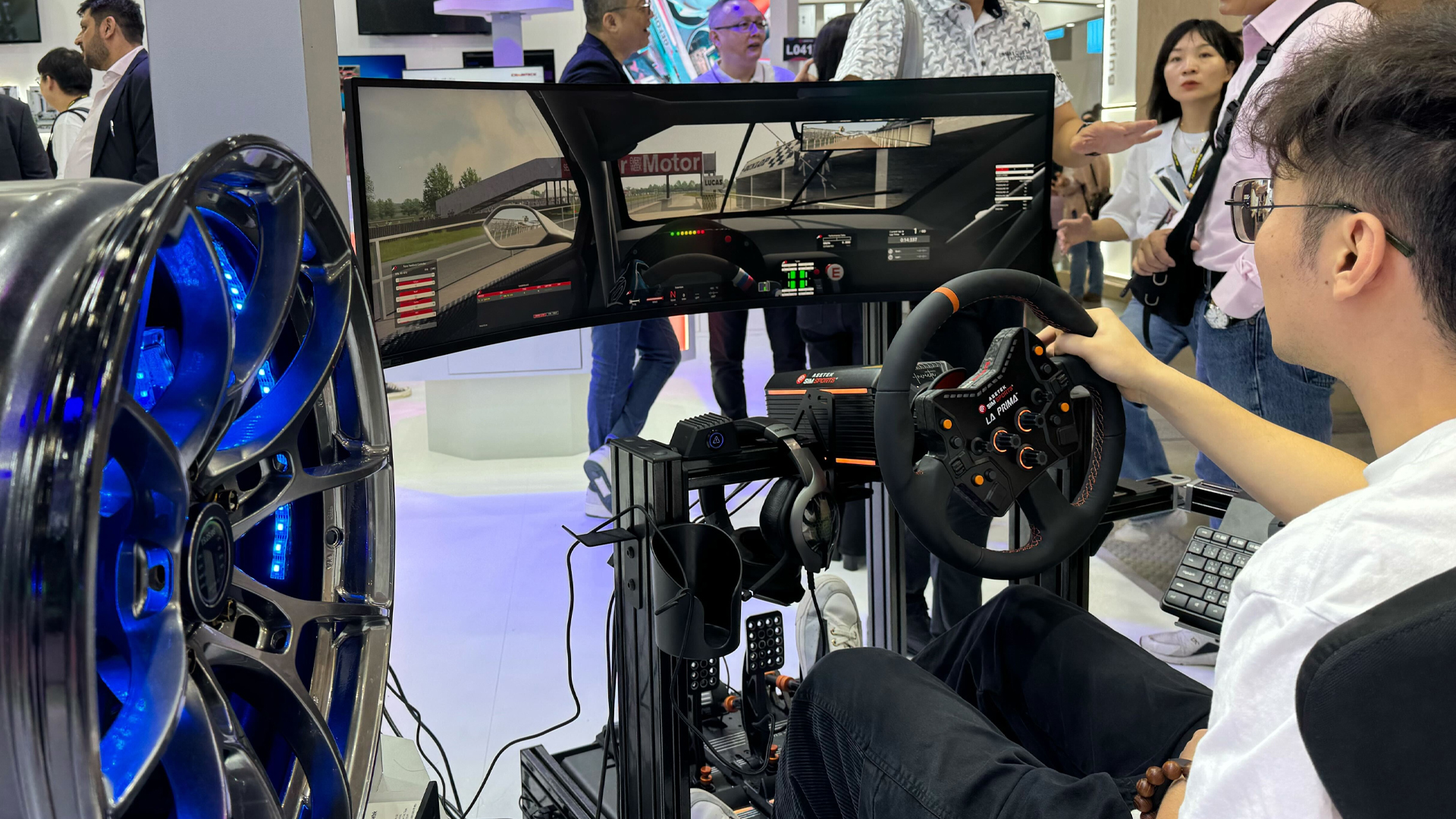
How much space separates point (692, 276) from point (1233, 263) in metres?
1.14

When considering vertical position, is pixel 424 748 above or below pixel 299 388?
below

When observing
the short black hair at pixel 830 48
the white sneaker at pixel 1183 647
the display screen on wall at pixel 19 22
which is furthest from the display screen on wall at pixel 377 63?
the white sneaker at pixel 1183 647

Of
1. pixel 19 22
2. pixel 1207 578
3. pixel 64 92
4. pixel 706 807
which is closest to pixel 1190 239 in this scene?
pixel 1207 578

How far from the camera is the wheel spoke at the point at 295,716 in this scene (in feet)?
3.15

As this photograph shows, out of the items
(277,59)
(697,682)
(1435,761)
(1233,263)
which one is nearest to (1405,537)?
(1435,761)

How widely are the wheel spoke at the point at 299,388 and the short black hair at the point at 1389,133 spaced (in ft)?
2.88

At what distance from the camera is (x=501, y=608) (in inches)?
117

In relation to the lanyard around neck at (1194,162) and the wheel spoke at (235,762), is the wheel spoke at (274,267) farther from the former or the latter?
the lanyard around neck at (1194,162)

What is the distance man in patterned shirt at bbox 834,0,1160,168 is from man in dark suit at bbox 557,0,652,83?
1.93ft

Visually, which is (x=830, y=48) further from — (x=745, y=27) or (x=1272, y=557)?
(x=1272, y=557)

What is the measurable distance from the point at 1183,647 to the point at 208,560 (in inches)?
94.2

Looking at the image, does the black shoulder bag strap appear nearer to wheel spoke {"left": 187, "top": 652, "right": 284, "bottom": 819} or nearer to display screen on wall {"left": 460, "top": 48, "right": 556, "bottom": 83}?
wheel spoke {"left": 187, "top": 652, "right": 284, "bottom": 819}

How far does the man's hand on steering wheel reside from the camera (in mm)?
1409

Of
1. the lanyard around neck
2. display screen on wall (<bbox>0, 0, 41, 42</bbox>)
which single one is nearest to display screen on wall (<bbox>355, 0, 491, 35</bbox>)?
display screen on wall (<bbox>0, 0, 41, 42</bbox>)
